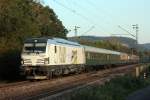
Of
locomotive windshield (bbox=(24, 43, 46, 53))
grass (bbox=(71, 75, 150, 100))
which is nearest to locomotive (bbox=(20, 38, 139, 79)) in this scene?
locomotive windshield (bbox=(24, 43, 46, 53))

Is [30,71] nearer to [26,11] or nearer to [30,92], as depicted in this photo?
[30,92]

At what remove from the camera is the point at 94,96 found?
17453 millimetres

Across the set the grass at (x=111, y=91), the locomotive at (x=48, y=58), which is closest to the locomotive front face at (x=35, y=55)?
the locomotive at (x=48, y=58)

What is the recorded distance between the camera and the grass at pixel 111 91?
17.3 meters

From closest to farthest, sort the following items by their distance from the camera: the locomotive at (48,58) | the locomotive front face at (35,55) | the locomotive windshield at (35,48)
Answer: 1. the locomotive at (48,58)
2. the locomotive front face at (35,55)
3. the locomotive windshield at (35,48)

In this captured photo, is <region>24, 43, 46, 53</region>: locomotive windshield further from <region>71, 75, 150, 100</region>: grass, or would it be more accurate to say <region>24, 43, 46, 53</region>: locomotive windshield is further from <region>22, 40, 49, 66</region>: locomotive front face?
<region>71, 75, 150, 100</region>: grass

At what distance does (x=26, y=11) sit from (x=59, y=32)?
2116 cm

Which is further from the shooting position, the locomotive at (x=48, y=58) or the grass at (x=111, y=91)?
the locomotive at (x=48, y=58)

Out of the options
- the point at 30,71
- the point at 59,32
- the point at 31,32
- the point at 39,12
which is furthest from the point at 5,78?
the point at 59,32

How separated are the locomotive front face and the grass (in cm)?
712

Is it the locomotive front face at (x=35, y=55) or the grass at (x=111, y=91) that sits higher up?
the locomotive front face at (x=35, y=55)

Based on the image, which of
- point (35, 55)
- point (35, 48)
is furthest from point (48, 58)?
point (35, 48)

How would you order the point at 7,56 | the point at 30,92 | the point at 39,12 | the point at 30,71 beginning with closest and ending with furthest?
1. the point at 30,92
2. the point at 30,71
3. the point at 7,56
4. the point at 39,12

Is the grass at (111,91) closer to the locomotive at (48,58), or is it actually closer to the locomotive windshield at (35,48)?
the locomotive at (48,58)
